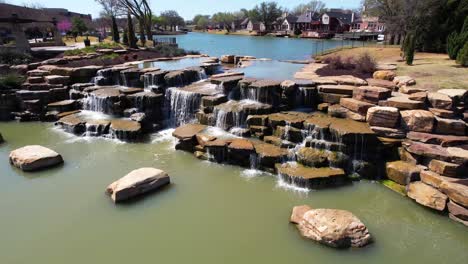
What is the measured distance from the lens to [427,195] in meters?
7.49

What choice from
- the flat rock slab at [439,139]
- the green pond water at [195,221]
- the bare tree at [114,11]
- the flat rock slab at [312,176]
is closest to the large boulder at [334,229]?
the green pond water at [195,221]

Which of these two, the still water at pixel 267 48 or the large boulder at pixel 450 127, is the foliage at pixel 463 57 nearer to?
the large boulder at pixel 450 127

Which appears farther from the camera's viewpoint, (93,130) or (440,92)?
(93,130)

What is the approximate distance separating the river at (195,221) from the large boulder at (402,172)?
457 millimetres

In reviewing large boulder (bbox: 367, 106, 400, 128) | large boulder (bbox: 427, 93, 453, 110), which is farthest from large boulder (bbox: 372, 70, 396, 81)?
large boulder (bbox: 367, 106, 400, 128)

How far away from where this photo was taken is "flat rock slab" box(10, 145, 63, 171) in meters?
9.32

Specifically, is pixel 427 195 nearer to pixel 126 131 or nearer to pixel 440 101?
pixel 440 101

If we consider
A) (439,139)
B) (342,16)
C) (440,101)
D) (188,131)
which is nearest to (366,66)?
(440,101)

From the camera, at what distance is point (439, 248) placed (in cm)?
631

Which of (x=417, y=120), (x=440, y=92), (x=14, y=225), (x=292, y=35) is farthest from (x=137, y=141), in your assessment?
(x=292, y=35)

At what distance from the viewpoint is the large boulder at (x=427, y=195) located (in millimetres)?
7262

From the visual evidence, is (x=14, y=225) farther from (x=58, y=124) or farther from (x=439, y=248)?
(x=439, y=248)

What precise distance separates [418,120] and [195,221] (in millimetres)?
6625

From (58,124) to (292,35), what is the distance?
64.8 m
